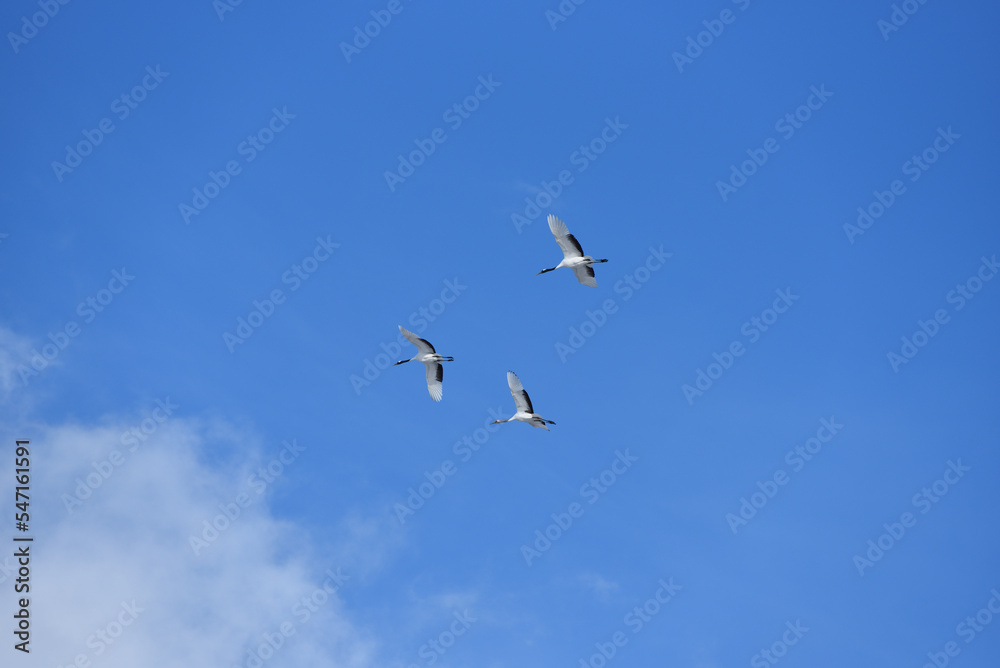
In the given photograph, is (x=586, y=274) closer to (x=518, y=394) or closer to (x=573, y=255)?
(x=573, y=255)

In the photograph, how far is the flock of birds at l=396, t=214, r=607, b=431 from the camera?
187ft

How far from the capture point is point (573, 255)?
191ft

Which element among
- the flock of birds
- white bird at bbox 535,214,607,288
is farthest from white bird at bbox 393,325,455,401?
white bird at bbox 535,214,607,288

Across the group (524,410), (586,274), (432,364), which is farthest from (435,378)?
(586,274)

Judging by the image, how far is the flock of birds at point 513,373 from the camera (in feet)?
187

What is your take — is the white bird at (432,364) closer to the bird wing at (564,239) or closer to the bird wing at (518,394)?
the bird wing at (518,394)

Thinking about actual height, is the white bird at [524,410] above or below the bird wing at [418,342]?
below

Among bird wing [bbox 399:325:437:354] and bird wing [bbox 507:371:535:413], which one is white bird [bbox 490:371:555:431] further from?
bird wing [bbox 399:325:437:354]

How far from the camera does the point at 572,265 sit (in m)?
58.5

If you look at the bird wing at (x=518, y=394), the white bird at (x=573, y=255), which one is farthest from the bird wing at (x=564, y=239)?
the bird wing at (x=518, y=394)

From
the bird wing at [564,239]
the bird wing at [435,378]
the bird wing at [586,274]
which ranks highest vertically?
the bird wing at [564,239]

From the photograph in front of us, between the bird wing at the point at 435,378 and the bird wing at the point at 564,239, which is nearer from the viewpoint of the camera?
the bird wing at the point at 564,239

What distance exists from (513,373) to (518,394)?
149 cm

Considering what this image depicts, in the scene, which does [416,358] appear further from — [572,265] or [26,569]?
[26,569]
